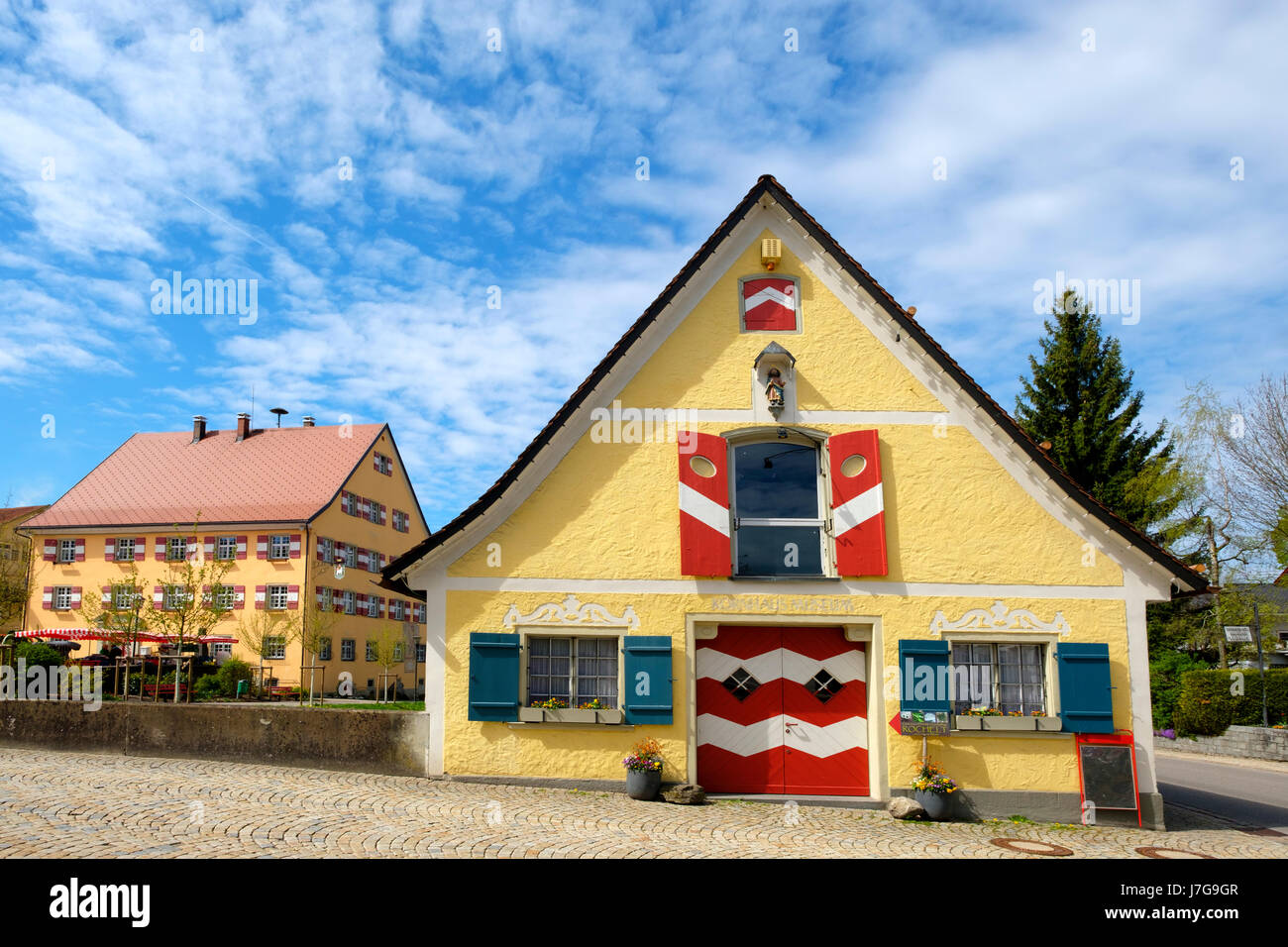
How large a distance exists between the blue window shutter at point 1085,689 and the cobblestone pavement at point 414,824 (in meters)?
1.26

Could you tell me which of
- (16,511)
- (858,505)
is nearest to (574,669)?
(858,505)

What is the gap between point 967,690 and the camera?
38.5 feet

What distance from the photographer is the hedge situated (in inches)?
974

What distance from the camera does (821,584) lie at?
1184 centimetres

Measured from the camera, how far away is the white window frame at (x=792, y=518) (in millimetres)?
12008

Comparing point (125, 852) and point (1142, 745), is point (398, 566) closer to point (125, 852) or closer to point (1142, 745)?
point (125, 852)

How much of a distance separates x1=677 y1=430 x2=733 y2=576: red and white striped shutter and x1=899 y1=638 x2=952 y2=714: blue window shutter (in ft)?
8.27

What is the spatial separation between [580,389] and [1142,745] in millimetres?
8410

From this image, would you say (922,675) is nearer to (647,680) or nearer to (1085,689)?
(1085,689)

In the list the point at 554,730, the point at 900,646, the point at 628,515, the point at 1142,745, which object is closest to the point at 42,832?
the point at 554,730

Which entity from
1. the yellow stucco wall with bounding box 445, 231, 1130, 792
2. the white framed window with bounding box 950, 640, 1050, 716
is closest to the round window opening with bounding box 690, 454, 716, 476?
the yellow stucco wall with bounding box 445, 231, 1130, 792

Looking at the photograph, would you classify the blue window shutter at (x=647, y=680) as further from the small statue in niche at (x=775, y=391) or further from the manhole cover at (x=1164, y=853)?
the manhole cover at (x=1164, y=853)

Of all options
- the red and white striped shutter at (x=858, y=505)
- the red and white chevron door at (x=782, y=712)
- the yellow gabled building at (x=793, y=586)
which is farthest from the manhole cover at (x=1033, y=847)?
the red and white striped shutter at (x=858, y=505)

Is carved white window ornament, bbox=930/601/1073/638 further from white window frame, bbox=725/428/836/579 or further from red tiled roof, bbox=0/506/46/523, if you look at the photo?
red tiled roof, bbox=0/506/46/523
